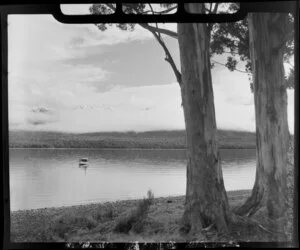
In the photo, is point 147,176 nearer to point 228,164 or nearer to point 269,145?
point 228,164

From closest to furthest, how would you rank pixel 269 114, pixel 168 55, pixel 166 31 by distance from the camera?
pixel 269 114, pixel 166 31, pixel 168 55

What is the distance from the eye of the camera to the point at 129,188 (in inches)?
115

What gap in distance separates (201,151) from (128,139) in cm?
59

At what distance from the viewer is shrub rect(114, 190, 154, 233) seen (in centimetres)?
273

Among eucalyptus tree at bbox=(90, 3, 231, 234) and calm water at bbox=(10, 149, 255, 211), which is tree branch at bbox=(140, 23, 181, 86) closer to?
eucalyptus tree at bbox=(90, 3, 231, 234)

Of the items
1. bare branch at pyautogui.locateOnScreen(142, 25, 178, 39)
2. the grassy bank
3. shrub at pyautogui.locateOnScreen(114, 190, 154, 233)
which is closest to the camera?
the grassy bank

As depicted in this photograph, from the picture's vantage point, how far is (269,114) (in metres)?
2.72

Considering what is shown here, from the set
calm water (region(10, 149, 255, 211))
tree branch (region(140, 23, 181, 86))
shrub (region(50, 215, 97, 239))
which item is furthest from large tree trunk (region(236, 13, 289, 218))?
shrub (region(50, 215, 97, 239))

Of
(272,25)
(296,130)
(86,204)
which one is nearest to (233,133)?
(296,130)

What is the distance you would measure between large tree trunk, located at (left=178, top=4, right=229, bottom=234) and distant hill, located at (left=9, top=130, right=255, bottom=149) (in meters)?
0.10

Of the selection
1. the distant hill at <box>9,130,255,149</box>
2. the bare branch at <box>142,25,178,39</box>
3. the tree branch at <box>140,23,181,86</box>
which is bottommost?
the distant hill at <box>9,130,255,149</box>

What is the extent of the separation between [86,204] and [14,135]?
85 centimetres

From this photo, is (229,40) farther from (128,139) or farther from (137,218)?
(137,218)

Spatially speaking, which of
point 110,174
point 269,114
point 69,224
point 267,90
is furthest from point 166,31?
point 69,224
